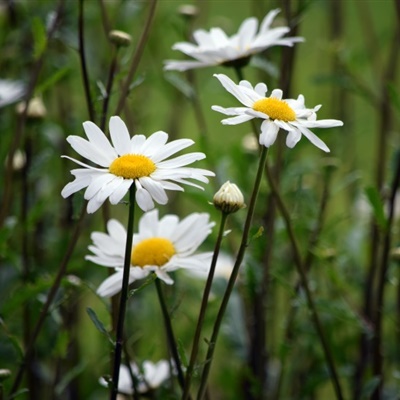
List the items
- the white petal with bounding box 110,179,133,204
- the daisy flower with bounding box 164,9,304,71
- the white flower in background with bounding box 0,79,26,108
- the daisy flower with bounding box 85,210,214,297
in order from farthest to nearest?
the white flower in background with bounding box 0,79,26,108, the daisy flower with bounding box 164,9,304,71, the daisy flower with bounding box 85,210,214,297, the white petal with bounding box 110,179,133,204

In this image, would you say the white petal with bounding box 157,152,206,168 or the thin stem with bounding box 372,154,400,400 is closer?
the white petal with bounding box 157,152,206,168

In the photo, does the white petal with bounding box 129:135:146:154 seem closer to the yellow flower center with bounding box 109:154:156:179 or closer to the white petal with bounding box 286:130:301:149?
the yellow flower center with bounding box 109:154:156:179

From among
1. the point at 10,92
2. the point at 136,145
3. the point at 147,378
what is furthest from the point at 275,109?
the point at 10,92

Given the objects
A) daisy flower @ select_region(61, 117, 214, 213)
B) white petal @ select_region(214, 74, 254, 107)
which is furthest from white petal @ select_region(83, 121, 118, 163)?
white petal @ select_region(214, 74, 254, 107)

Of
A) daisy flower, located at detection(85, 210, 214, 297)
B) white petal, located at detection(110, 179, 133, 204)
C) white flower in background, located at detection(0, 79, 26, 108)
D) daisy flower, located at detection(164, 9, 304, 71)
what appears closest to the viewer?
white petal, located at detection(110, 179, 133, 204)

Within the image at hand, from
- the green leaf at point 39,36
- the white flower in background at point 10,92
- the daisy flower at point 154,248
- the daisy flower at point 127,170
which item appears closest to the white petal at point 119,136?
the daisy flower at point 127,170

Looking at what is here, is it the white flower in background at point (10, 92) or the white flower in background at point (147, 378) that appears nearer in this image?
the white flower in background at point (147, 378)

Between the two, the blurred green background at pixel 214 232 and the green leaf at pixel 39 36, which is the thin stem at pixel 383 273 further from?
the green leaf at pixel 39 36
